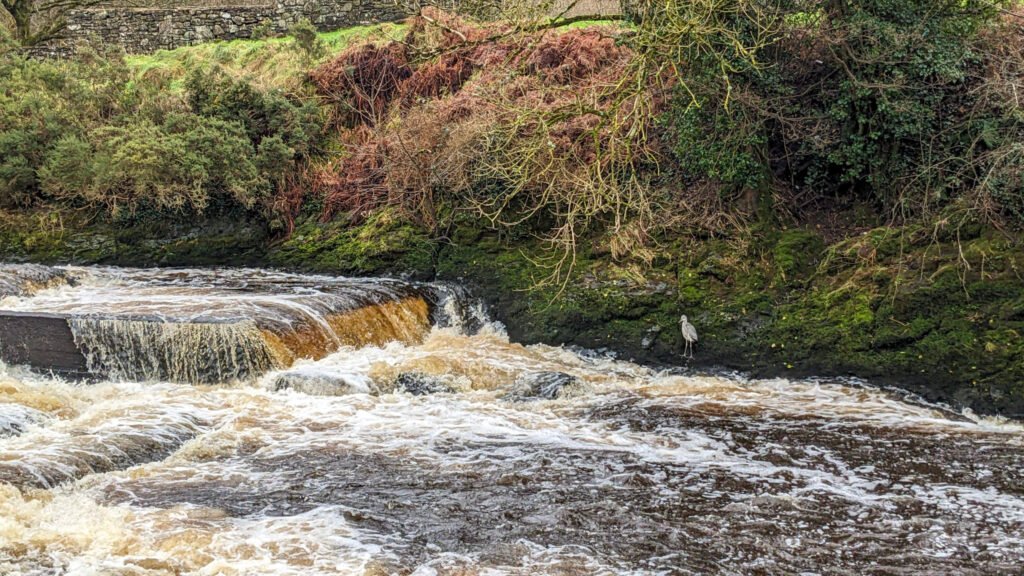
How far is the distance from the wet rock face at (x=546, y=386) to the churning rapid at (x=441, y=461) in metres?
0.03

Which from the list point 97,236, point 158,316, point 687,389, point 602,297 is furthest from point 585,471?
point 97,236

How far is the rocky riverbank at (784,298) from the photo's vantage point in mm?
9125

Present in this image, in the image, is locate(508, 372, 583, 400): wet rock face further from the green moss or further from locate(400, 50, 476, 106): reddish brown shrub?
locate(400, 50, 476, 106): reddish brown shrub

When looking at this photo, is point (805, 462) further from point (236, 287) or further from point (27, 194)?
point (27, 194)

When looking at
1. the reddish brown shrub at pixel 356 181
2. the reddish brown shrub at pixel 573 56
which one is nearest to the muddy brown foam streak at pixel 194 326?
the reddish brown shrub at pixel 356 181

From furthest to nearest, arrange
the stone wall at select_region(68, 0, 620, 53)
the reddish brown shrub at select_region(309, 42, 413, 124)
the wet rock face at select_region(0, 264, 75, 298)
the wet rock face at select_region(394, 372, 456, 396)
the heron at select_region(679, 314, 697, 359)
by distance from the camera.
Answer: the stone wall at select_region(68, 0, 620, 53) → the reddish brown shrub at select_region(309, 42, 413, 124) → the wet rock face at select_region(0, 264, 75, 298) → the heron at select_region(679, 314, 697, 359) → the wet rock face at select_region(394, 372, 456, 396)

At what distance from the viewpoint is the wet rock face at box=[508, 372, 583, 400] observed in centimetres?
914

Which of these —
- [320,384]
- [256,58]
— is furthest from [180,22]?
[320,384]

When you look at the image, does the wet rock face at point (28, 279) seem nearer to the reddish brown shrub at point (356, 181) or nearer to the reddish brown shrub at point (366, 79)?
the reddish brown shrub at point (356, 181)

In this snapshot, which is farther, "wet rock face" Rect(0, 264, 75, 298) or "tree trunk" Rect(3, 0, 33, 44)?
"tree trunk" Rect(3, 0, 33, 44)

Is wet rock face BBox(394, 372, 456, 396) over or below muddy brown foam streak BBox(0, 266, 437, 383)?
below

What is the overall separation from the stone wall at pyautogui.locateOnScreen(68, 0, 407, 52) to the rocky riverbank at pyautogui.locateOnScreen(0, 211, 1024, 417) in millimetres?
10135

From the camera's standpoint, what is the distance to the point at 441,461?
23.8ft

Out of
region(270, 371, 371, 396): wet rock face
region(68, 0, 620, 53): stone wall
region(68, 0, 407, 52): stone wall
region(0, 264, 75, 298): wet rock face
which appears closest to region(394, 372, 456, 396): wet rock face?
region(270, 371, 371, 396): wet rock face
